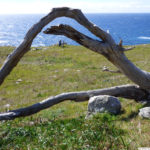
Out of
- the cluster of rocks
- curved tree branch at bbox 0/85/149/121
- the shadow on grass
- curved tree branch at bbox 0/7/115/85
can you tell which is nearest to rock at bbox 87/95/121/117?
the cluster of rocks

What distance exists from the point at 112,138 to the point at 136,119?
2380 mm

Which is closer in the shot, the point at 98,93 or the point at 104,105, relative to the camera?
the point at 104,105

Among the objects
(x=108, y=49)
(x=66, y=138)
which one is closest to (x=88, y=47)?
(x=108, y=49)

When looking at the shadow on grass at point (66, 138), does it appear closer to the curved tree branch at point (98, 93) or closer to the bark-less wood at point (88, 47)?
the bark-less wood at point (88, 47)

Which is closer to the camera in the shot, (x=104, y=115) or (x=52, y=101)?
(x=104, y=115)

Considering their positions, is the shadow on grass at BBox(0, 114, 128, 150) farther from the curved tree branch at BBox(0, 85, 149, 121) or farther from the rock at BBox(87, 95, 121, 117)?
the curved tree branch at BBox(0, 85, 149, 121)

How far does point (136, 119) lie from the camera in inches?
272

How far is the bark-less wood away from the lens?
24.0ft

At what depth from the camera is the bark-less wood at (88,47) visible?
288 inches

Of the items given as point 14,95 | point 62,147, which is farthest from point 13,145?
point 14,95

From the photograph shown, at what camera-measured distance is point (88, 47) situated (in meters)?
8.17

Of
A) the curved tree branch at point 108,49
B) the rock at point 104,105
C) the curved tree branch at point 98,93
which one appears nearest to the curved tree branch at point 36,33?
the curved tree branch at point 108,49

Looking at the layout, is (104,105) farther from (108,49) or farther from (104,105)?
(108,49)

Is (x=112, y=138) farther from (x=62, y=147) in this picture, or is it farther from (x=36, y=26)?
(x=36, y=26)
